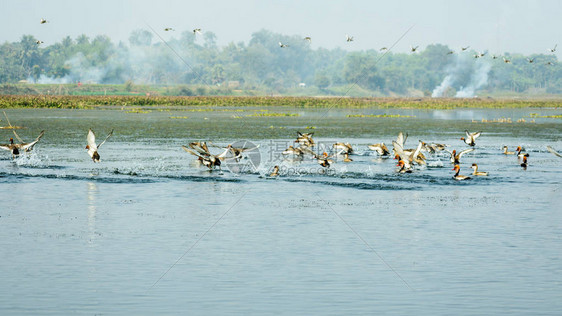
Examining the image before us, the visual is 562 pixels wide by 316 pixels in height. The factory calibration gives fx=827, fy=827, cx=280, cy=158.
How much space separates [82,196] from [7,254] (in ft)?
31.6

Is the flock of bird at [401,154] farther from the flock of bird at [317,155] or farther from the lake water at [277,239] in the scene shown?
the lake water at [277,239]

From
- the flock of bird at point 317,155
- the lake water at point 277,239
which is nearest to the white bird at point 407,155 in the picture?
the flock of bird at point 317,155

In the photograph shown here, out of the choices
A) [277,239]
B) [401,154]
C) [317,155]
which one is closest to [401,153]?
[401,154]

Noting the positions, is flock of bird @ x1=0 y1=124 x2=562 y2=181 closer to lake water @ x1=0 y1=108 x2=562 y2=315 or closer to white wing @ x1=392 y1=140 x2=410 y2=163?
white wing @ x1=392 y1=140 x2=410 y2=163

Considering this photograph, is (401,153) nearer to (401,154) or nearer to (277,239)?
(401,154)

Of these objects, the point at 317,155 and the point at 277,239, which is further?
the point at 317,155

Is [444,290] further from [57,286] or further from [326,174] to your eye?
[326,174]

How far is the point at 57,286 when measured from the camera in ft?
49.3

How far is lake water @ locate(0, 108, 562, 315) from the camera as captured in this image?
1433 centimetres

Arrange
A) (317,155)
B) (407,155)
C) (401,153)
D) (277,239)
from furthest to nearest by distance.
A: 1. (317,155)
2. (407,155)
3. (401,153)
4. (277,239)

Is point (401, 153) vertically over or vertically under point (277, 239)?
over

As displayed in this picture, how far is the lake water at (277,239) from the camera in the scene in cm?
1433

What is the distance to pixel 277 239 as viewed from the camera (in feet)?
64.7

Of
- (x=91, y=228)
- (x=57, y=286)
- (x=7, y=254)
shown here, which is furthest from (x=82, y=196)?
(x=57, y=286)
